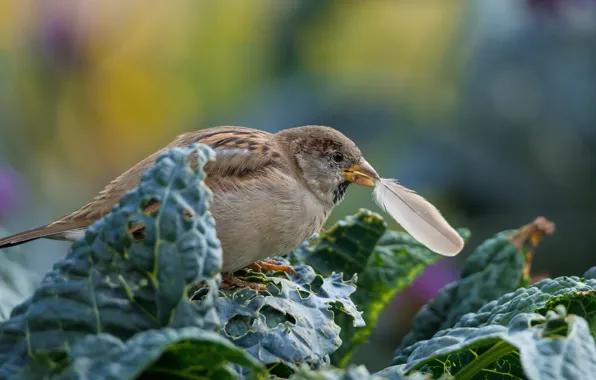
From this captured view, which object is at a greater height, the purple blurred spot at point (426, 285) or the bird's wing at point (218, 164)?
the bird's wing at point (218, 164)

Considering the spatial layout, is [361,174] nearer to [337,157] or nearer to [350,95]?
[337,157]

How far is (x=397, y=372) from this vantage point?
3.67 feet

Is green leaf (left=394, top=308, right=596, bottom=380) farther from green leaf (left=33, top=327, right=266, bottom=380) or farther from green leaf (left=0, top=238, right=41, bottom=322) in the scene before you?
green leaf (left=0, top=238, right=41, bottom=322)

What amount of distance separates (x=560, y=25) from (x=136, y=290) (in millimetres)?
2862

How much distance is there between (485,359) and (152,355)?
502mm

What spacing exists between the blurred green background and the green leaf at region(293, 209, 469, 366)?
954 millimetres

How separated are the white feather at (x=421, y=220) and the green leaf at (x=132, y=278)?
2.18 ft

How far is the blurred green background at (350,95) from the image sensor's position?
10.6 feet

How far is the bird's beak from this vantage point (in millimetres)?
2004

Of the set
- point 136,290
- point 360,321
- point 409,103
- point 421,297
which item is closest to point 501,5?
point 409,103

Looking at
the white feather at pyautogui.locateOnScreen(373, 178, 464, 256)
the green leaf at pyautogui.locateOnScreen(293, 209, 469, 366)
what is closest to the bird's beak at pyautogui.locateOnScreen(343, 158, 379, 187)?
the white feather at pyautogui.locateOnScreen(373, 178, 464, 256)

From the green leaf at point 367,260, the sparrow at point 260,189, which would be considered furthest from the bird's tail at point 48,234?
the green leaf at point 367,260

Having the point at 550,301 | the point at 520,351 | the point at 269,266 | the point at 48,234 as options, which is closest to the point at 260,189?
the point at 269,266

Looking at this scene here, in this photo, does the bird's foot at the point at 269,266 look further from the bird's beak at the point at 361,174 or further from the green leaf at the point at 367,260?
the bird's beak at the point at 361,174
